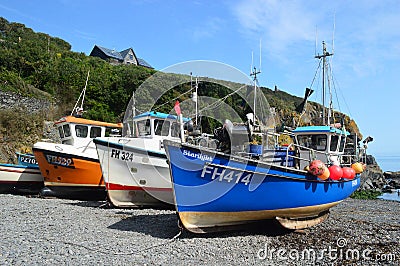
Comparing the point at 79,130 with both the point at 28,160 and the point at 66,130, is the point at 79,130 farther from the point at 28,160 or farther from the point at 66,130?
the point at 28,160

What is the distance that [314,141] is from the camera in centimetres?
1104

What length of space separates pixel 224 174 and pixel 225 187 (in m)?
0.29

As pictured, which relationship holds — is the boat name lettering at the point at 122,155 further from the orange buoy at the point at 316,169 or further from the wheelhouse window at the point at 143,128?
the orange buoy at the point at 316,169

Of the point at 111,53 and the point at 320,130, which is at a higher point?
the point at 111,53

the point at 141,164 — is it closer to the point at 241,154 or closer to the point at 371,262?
the point at 241,154

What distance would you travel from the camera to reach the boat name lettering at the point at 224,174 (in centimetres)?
722

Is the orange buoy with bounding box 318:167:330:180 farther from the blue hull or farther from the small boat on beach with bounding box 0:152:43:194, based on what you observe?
the small boat on beach with bounding box 0:152:43:194

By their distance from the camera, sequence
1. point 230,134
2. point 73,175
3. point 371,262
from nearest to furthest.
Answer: point 371,262 → point 230,134 → point 73,175

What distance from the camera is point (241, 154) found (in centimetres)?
818

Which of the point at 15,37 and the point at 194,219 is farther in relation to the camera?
the point at 15,37

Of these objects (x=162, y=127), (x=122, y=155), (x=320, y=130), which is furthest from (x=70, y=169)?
(x=320, y=130)

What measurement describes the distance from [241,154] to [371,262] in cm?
336

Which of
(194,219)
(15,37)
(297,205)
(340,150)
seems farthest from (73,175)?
(15,37)

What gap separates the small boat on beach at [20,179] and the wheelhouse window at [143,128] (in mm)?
5315
